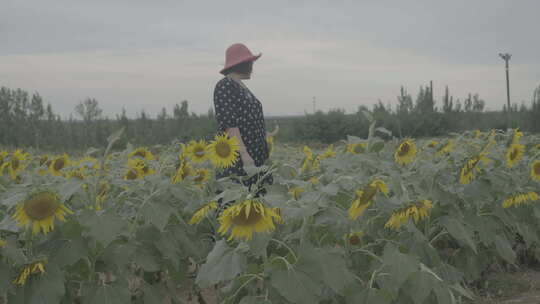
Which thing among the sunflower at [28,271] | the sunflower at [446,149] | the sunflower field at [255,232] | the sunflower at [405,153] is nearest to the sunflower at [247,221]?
the sunflower field at [255,232]

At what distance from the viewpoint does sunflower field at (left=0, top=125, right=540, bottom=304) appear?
1.71m

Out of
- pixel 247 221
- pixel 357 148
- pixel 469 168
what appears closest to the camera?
pixel 247 221

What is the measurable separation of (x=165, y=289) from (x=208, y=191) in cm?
49

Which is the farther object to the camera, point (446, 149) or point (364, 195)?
point (446, 149)

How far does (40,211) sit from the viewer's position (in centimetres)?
180

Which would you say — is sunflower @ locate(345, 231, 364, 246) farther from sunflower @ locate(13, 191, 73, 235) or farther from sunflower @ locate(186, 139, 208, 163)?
sunflower @ locate(13, 191, 73, 235)

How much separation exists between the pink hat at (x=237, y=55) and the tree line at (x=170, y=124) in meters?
12.4

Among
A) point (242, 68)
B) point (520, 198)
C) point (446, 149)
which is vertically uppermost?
point (242, 68)

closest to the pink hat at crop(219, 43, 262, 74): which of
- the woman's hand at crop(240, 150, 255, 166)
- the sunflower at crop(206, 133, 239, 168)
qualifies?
the woman's hand at crop(240, 150, 255, 166)

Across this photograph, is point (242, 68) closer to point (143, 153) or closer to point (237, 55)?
point (237, 55)

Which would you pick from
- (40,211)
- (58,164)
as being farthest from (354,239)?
(58,164)

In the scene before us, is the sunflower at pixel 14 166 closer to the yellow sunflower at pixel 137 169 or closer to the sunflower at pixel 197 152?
the yellow sunflower at pixel 137 169

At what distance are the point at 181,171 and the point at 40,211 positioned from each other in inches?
30.7

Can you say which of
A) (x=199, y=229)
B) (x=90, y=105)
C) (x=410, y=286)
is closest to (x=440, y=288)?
(x=410, y=286)
